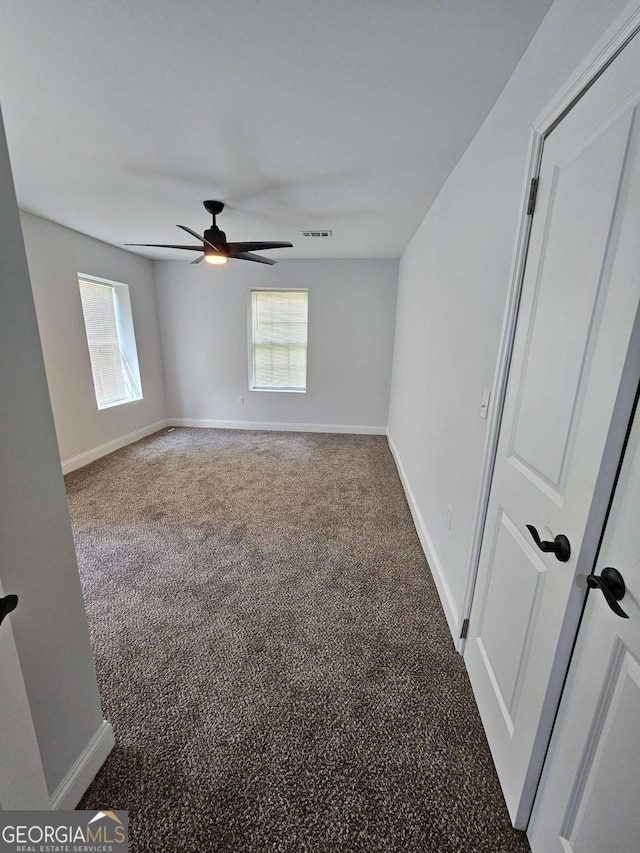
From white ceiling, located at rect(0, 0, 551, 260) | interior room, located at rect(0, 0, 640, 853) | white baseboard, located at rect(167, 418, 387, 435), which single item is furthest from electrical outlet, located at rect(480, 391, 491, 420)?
white baseboard, located at rect(167, 418, 387, 435)

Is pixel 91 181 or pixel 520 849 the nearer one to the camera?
pixel 520 849

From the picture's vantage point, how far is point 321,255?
174 inches

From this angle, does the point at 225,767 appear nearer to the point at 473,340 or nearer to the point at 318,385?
the point at 473,340

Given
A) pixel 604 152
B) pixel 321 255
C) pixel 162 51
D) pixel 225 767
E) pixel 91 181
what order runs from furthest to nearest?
pixel 321 255 < pixel 91 181 < pixel 162 51 < pixel 225 767 < pixel 604 152

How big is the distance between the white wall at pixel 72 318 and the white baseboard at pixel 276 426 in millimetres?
874

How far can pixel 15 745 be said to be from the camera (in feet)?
2.29

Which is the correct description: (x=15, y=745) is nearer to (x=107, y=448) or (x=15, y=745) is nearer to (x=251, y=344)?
(x=107, y=448)

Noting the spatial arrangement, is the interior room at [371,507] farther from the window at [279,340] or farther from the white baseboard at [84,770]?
the window at [279,340]

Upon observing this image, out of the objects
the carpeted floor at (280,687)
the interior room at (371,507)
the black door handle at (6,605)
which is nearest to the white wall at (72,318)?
the interior room at (371,507)

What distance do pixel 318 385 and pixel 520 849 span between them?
4559mm

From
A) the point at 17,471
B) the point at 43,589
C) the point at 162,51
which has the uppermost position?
the point at 162,51

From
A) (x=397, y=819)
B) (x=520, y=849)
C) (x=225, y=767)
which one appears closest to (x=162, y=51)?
(x=225, y=767)

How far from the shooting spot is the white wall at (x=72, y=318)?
3188 mm

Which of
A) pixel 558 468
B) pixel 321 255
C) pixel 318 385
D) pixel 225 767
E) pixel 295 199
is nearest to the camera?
pixel 558 468
